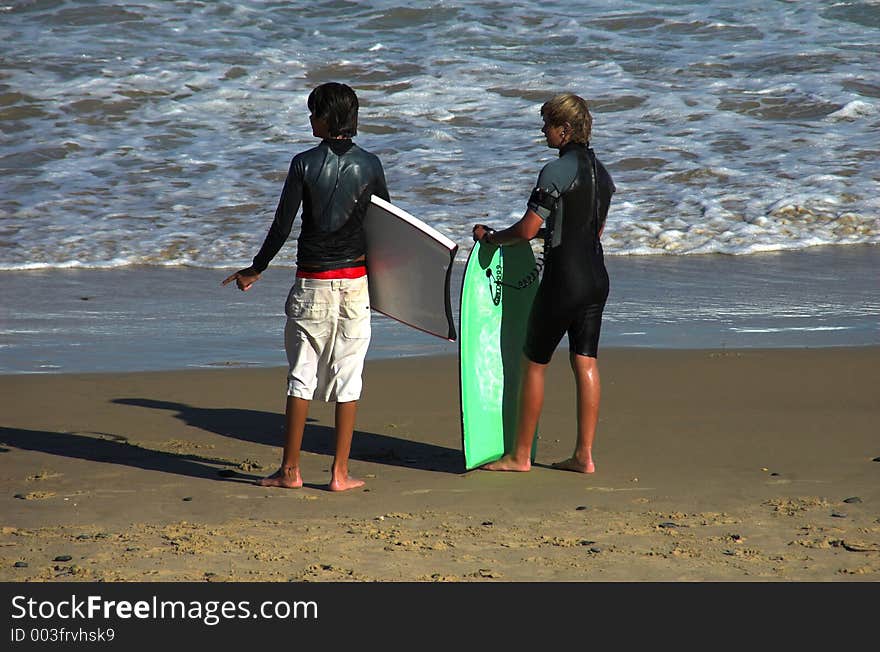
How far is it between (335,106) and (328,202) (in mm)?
372

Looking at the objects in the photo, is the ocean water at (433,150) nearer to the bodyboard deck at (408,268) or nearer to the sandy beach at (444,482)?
the sandy beach at (444,482)

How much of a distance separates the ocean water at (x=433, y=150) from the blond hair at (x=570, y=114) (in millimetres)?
2617

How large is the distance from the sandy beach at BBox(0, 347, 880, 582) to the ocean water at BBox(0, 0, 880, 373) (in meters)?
0.71

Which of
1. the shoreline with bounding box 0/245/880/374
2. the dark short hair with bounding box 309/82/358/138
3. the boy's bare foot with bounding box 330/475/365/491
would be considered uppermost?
the dark short hair with bounding box 309/82/358/138

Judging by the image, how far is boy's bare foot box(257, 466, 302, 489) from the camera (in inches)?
193

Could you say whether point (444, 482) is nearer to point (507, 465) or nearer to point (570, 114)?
point (507, 465)

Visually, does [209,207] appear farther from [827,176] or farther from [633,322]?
[827,176]

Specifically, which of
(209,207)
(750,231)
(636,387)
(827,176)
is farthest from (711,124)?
(636,387)

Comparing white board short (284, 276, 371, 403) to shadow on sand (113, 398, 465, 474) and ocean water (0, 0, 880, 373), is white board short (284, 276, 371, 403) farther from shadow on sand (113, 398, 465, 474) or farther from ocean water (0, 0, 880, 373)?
ocean water (0, 0, 880, 373)

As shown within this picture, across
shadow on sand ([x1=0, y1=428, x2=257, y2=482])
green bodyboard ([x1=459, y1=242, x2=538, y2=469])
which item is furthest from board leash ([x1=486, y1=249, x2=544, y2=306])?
shadow on sand ([x1=0, y1=428, x2=257, y2=482])

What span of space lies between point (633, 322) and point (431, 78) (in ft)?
32.8

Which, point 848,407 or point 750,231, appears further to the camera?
point 750,231

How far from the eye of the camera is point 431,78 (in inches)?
680

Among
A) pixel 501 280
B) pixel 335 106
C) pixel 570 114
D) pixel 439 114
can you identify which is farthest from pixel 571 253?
pixel 439 114
